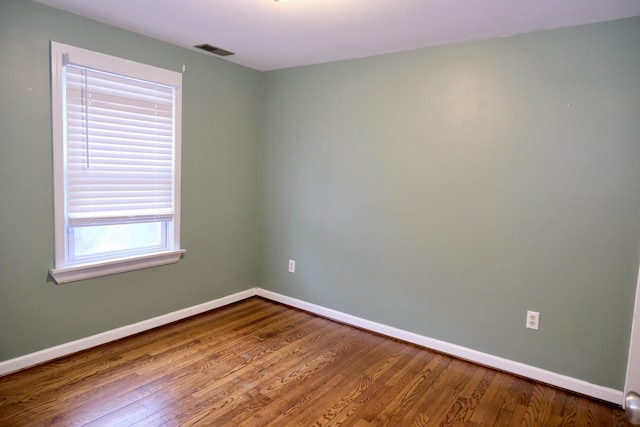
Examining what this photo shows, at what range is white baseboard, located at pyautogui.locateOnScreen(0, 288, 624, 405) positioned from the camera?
2414 mm

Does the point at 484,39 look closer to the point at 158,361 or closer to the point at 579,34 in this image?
the point at 579,34

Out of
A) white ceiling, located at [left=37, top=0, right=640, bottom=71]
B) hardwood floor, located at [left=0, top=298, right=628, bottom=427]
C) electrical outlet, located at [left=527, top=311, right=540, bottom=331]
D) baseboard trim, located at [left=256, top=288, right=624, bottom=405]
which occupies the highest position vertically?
white ceiling, located at [left=37, top=0, right=640, bottom=71]

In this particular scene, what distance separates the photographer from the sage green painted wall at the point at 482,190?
91.2 inches

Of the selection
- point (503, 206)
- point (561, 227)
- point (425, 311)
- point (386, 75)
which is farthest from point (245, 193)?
point (561, 227)

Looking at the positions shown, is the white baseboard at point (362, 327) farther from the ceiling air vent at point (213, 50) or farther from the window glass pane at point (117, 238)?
the ceiling air vent at point (213, 50)

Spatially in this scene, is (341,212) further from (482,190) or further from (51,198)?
(51,198)

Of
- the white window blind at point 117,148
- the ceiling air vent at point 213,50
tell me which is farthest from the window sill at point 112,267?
the ceiling air vent at point 213,50

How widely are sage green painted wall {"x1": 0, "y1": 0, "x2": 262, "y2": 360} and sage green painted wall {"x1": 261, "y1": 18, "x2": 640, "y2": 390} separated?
0.51 meters

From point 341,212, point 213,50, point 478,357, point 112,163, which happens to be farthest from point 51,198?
point 478,357

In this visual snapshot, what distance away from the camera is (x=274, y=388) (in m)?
2.40

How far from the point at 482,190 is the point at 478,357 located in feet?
3.89

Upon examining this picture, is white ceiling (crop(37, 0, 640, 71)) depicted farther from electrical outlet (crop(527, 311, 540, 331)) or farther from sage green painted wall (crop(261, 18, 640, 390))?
electrical outlet (crop(527, 311, 540, 331))

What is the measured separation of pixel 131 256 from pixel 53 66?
1376 mm

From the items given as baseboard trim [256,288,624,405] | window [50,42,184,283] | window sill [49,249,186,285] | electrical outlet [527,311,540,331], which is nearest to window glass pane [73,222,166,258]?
window [50,42,184,283]
